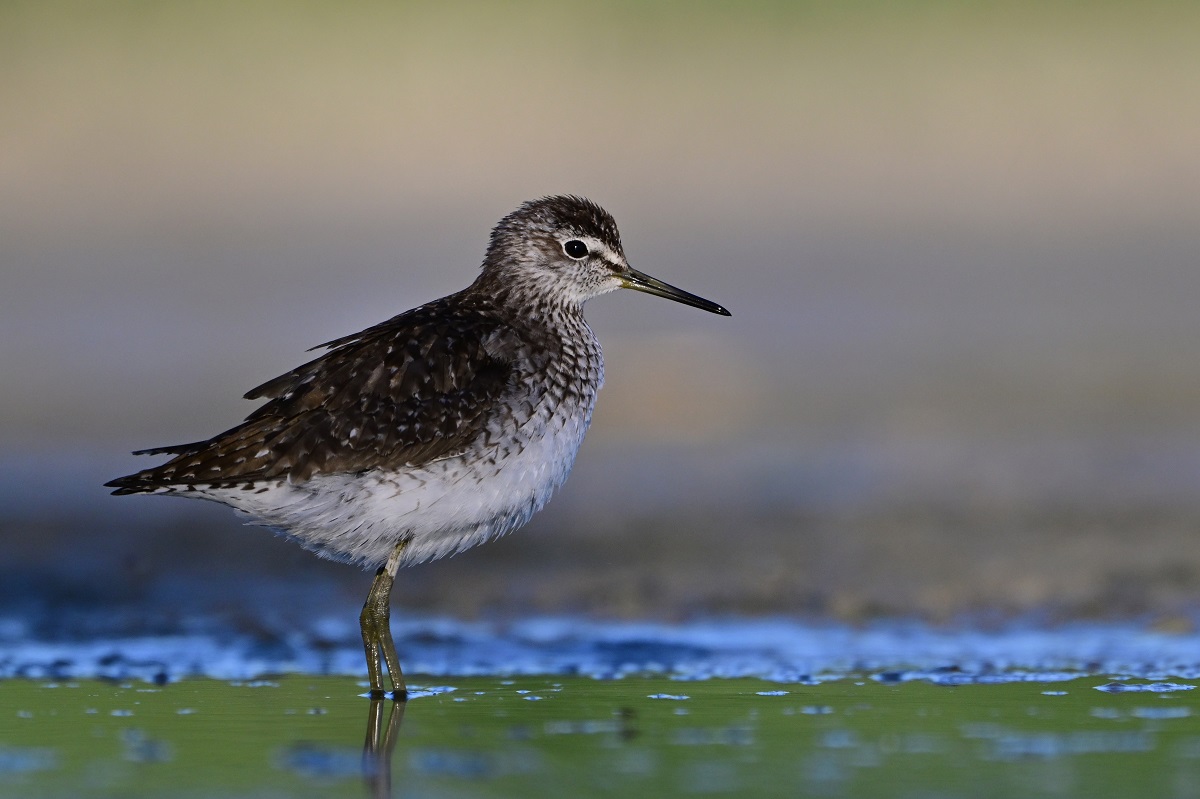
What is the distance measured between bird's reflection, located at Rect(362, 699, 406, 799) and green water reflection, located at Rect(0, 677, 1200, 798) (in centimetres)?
1

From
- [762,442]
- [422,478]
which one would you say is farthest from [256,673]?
[762,442]

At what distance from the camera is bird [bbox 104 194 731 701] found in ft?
24.6

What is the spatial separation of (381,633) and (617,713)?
4.42 ft

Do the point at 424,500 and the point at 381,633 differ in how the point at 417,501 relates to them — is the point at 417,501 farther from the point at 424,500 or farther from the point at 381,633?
the point at 381,633

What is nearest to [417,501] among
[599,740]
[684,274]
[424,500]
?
[424,500]

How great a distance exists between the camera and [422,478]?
7.57m

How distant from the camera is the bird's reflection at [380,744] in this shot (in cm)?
582

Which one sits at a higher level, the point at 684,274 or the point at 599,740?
the point at 684,274

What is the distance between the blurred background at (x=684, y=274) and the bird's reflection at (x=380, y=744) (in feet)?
7.26

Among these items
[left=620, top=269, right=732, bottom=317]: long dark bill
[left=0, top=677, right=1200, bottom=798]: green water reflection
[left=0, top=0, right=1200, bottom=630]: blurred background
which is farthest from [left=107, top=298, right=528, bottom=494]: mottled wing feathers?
[left=0, top=0, right=1200, bottom=630]: blurred background

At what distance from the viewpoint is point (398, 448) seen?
24.8ft

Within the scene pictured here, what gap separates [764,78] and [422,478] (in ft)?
57.1

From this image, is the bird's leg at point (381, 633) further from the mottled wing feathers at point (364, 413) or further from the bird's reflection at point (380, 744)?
A: the mottled wing feathers at point (364, 413)

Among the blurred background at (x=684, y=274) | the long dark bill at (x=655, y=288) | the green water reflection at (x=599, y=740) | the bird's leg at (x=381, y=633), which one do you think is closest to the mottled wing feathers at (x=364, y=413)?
the bird's leg at (x=381, y=633)
